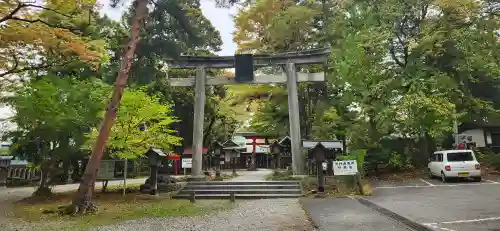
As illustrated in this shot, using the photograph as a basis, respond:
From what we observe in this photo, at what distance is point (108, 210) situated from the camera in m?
10.4

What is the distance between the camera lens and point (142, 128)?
14.6m

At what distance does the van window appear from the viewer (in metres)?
15.2

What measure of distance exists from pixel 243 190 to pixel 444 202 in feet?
24.1

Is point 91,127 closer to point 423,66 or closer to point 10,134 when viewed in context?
point 10,134

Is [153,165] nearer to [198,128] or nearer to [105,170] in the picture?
[105,170]

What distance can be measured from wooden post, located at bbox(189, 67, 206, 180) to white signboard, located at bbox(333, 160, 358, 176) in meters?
6.68

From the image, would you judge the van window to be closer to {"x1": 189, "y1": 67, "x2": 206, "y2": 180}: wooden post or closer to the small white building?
{"x1": 189, "y1": 67, "x2": 206, "y2": 180}: wooden post

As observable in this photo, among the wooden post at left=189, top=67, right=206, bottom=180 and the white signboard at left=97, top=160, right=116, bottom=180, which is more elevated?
the wooden post at left=189, top=67, right=206, bottom=180

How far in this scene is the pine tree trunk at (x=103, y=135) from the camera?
9.54 m

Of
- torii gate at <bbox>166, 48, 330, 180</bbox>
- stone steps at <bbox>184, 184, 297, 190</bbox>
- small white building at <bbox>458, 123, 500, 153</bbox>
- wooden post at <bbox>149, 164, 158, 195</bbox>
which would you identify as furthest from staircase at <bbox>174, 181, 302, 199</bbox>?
small white building at <bbox>458, 123, 500, 153</bbox>

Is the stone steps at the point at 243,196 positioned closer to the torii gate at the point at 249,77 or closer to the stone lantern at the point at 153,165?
the stone lantern at the point at 153,165

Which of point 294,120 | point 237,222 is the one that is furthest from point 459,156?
point 237,222

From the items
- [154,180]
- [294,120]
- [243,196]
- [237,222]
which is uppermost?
[294,120]

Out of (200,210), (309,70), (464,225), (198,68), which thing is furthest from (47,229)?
(309,70)
